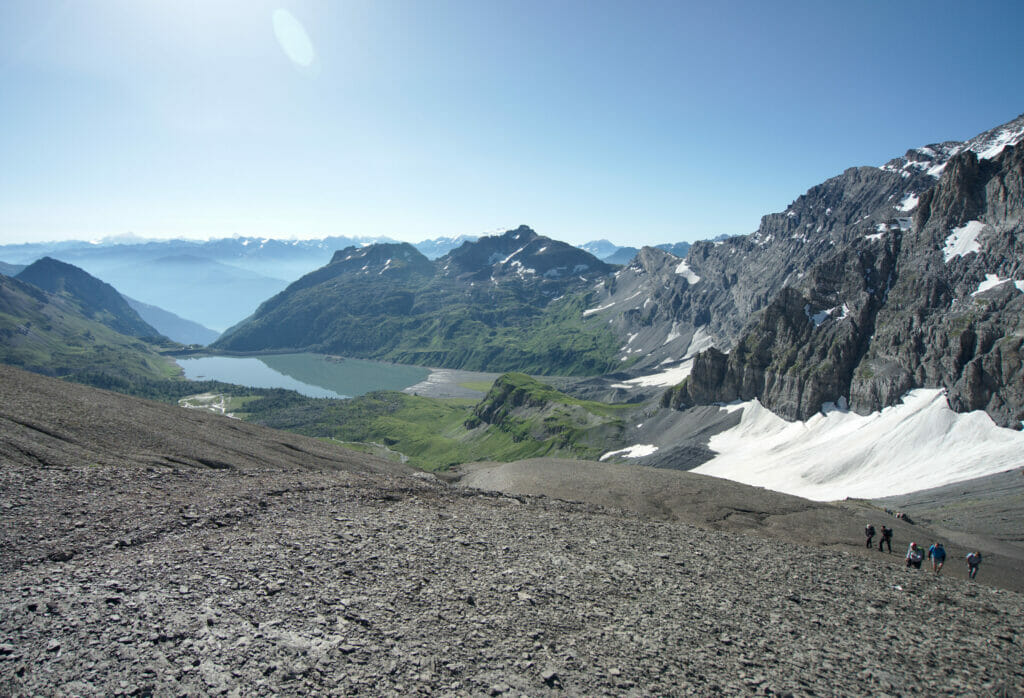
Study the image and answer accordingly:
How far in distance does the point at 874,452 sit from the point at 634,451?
53.7 meters

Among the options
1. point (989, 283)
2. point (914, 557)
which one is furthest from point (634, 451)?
point (914, 557)

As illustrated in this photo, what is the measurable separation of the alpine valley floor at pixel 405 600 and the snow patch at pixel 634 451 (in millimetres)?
99018

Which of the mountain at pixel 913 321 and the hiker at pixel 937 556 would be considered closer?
the hiker at pixel 937 556

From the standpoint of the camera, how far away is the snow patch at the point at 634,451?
135500 millimetres

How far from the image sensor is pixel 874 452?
105750mm

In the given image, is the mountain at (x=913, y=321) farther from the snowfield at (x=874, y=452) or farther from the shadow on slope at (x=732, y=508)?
the shadow on slope at (x=732, y=508)

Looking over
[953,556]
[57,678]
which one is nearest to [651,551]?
[57,678]

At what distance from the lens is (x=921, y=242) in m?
141

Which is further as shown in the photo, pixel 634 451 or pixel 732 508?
pixel 634 451

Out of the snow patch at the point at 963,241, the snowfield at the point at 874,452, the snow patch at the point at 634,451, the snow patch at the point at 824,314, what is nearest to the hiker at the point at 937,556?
the snowfield at the point at 874,452

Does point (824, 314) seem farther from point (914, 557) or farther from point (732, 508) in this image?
point (914, 557)

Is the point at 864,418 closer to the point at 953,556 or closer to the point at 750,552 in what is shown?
the point at 953,556

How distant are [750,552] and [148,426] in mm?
48711

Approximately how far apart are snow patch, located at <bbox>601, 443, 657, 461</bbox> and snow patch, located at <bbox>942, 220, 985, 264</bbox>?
88278mm
